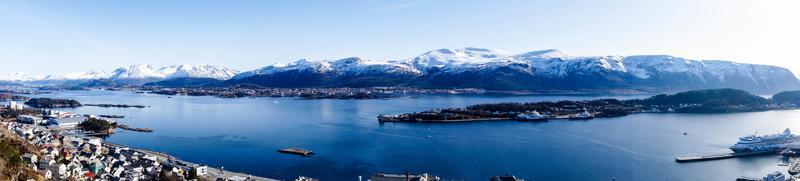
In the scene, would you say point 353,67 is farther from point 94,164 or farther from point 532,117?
point 94,164

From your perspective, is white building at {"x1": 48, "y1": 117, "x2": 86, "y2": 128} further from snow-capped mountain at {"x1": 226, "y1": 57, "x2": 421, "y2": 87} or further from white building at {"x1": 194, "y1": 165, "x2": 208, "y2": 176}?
snow-capped mountain at {"x1": 226, "y1": 57, "x2": 421, "y2": 87}

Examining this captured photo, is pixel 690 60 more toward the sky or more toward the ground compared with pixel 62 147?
more toward the sky

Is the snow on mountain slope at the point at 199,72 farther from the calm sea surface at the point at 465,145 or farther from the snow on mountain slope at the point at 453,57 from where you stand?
the calm sea surface at the point at 465,145

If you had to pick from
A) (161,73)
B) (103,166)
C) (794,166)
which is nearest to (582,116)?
(794,166)

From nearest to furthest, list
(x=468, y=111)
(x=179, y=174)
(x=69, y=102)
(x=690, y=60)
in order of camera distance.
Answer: (x=179, y=174) < (x=468, y=111) < (x=69, y=102) < (x=690, y=60)

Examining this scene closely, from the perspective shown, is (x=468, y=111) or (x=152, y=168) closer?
(x=152, y=168)

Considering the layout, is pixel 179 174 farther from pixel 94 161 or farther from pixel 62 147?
pixel 62 147

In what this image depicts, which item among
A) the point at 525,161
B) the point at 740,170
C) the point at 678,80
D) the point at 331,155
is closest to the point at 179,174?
the point at 331,155

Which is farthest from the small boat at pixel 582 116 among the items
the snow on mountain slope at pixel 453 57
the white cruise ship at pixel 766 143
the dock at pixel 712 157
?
the snow on mountain slope at pixel 453 57
